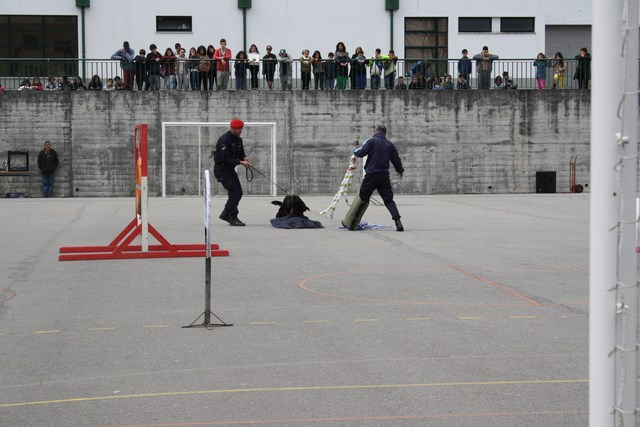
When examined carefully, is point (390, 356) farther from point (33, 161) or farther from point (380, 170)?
point (33, 161)

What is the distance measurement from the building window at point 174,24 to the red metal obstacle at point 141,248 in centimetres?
2490

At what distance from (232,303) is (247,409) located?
4.04 metres

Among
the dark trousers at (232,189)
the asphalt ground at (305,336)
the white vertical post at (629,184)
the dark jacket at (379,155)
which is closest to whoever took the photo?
the white vertical post at (629,184)

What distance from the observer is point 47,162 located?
112ft

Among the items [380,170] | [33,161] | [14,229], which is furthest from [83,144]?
[380,170]

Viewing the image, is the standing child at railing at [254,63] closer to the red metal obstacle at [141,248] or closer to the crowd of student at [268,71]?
the crowd of student at [268,71]

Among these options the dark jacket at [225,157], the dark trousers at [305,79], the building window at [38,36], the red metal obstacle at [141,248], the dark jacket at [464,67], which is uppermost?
the building window at [38,36]

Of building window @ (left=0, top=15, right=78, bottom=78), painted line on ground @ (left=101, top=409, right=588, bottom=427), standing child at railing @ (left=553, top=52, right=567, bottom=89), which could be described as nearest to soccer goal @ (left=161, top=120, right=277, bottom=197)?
building window @ (left=0, top=15, right=78, bottom=78)

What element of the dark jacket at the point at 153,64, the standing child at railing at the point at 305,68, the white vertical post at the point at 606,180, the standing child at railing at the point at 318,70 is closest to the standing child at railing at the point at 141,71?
the dark jacket at the point at 153,64

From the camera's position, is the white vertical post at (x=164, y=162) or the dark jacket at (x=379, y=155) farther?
the white vertical post at (x=164, y=162)

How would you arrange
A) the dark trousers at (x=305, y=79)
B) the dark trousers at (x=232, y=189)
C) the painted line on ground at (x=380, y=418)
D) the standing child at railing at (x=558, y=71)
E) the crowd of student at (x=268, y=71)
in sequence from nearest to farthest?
the painted line on ground at (x=380, y=418) < the dark trousers at (x=232, y=189) < the crowd of student at (x=268, y=71) < the dark trousers at (x=305, y=79) < the standing child at railing at (x=558, y=71)

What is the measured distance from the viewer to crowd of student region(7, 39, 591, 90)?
34719 mm

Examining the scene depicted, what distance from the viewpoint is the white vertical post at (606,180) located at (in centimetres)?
391

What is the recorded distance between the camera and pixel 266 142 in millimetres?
35219
